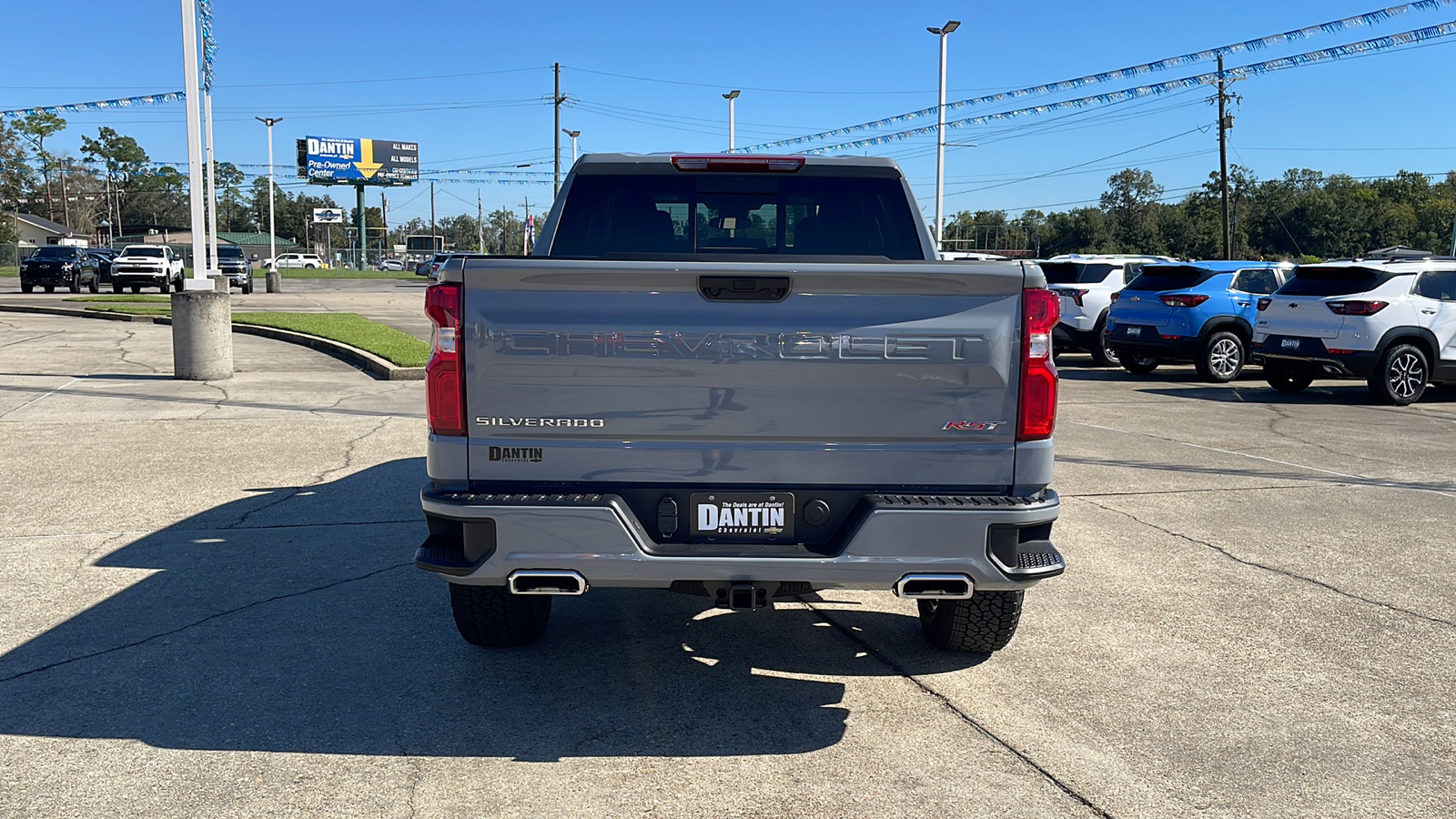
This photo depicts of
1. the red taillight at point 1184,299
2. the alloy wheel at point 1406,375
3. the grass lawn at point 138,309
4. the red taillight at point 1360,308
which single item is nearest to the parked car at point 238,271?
the grass lawn at point 138,309

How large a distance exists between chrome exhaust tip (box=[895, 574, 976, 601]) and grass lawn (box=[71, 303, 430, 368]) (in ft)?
38.1

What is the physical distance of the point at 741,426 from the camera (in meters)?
3.89

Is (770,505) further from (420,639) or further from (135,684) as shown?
(135,684)

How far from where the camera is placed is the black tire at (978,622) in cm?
469

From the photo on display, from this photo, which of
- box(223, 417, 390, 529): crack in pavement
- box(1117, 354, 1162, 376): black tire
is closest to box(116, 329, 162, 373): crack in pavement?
box(223, 417, 390, 529): crack in pavement

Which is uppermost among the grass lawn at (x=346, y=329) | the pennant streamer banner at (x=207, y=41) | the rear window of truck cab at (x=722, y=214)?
the pennant streamer banner at (x=207, y=41)

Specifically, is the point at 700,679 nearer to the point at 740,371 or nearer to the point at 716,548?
the point at 716,548

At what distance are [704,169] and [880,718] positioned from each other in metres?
2.53

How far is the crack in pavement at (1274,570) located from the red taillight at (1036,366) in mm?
3009

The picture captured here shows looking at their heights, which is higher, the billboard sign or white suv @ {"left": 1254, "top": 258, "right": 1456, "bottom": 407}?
the billboard sign

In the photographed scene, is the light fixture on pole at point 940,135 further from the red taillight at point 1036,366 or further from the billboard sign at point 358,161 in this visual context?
the billboard sign at point 358,161

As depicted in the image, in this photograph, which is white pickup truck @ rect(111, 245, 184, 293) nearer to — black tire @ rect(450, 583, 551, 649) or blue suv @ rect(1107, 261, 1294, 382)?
blue suv @ rect(1107, 261, 1294, 382)

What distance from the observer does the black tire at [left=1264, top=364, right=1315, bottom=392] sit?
16125 mm

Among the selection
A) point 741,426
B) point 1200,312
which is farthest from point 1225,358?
point 741,426
